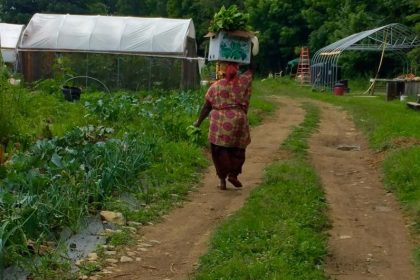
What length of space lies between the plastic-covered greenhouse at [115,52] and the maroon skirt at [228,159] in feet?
45.2

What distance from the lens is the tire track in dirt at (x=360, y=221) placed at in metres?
5.60

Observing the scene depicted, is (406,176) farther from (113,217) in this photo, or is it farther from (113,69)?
(113,69)

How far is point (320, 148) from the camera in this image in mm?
12430

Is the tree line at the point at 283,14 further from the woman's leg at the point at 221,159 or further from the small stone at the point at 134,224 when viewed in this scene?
the small stone at the point at 134,224

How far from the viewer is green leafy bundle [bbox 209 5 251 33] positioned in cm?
852

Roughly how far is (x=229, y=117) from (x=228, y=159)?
0.55 m

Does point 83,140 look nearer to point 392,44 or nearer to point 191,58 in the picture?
point 191,58

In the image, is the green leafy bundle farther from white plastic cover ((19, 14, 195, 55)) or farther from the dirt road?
white plastic cover ((19, 14, 195, 55))

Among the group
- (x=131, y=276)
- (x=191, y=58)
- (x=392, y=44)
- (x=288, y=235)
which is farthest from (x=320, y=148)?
(x=392, y=44)

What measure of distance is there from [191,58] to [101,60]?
9.86 feet

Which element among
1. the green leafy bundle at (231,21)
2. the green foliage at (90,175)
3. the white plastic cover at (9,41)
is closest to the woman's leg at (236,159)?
the green foliage at (90,175)

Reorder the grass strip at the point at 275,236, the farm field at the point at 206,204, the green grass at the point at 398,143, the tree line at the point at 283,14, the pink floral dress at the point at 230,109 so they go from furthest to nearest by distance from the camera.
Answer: the tree line at the point at 283,14 → the pink floral dress at the point at 230,109 → the green grass at the point at 398,143 → the farm field at the point at 206,204 → the grass strip at the point at 275,236

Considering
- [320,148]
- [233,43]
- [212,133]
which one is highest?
[233,43]

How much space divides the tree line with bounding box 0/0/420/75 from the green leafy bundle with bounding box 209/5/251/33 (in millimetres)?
16409
